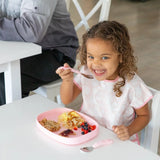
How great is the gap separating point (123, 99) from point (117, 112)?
2.4 inches

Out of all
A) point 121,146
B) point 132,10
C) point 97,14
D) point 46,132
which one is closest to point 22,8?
point 46,132

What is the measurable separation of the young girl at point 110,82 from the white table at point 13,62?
0.21 meters

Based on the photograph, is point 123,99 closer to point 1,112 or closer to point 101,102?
point 101,102

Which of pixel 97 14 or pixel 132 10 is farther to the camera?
pixel 132 10

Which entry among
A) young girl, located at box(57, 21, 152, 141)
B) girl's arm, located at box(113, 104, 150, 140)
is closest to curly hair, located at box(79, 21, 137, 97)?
young girl, located at box(57, 21, 152, 141)

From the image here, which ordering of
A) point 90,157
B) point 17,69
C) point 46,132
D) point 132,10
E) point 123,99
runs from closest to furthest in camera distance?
point 90,157, point 46,132, point 123,99, point 17,69, point 132,10

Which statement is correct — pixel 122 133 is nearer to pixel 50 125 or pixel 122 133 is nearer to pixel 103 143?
pixel 103 143

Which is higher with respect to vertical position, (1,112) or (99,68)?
(99,68)

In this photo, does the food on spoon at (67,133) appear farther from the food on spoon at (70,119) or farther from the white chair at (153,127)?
the white chair at (153,127)

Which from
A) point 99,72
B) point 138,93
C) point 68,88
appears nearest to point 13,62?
point 68,88

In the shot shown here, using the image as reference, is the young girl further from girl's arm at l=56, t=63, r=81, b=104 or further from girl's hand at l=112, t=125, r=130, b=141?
girl's hand at l=112, t=125, r=130, b=141

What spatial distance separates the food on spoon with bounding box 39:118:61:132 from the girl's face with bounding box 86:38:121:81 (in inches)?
9.5

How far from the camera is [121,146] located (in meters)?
1.12

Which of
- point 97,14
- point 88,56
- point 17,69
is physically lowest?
point 97,14
